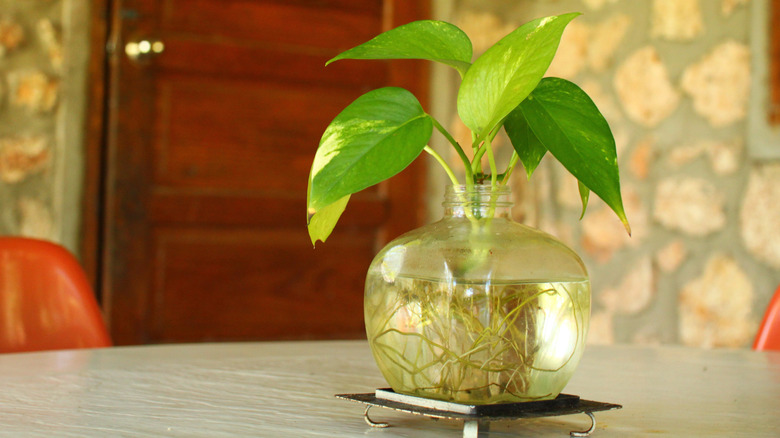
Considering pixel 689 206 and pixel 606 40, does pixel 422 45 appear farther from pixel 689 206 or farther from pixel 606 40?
pixel 606 40

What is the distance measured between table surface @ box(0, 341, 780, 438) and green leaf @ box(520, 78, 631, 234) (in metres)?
0.17

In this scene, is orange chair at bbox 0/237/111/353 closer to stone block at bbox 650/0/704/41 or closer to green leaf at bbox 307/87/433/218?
green leaf at bbox 307/87/433/218

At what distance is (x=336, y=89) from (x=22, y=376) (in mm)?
1992

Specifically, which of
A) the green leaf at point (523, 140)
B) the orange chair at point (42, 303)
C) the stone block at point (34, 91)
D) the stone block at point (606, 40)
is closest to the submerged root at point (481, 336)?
the green leaf at point (523, 140)

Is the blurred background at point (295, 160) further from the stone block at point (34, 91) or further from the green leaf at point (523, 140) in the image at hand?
the green leaf at point (523, 140)

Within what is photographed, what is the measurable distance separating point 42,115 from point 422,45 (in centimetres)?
203

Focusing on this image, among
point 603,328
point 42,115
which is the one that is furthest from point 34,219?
point 603,328

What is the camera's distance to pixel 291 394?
2.41ft

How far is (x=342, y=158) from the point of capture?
550 mm

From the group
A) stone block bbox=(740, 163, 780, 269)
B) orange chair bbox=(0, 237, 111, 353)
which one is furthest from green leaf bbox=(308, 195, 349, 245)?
stone block bbox=(740, 163, 780, 269)

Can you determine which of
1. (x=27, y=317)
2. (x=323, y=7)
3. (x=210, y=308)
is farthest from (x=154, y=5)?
(x=27, y=317)

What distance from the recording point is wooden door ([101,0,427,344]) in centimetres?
242

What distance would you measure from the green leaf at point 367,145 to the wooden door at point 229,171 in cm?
197

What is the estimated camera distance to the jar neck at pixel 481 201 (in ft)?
1.96
